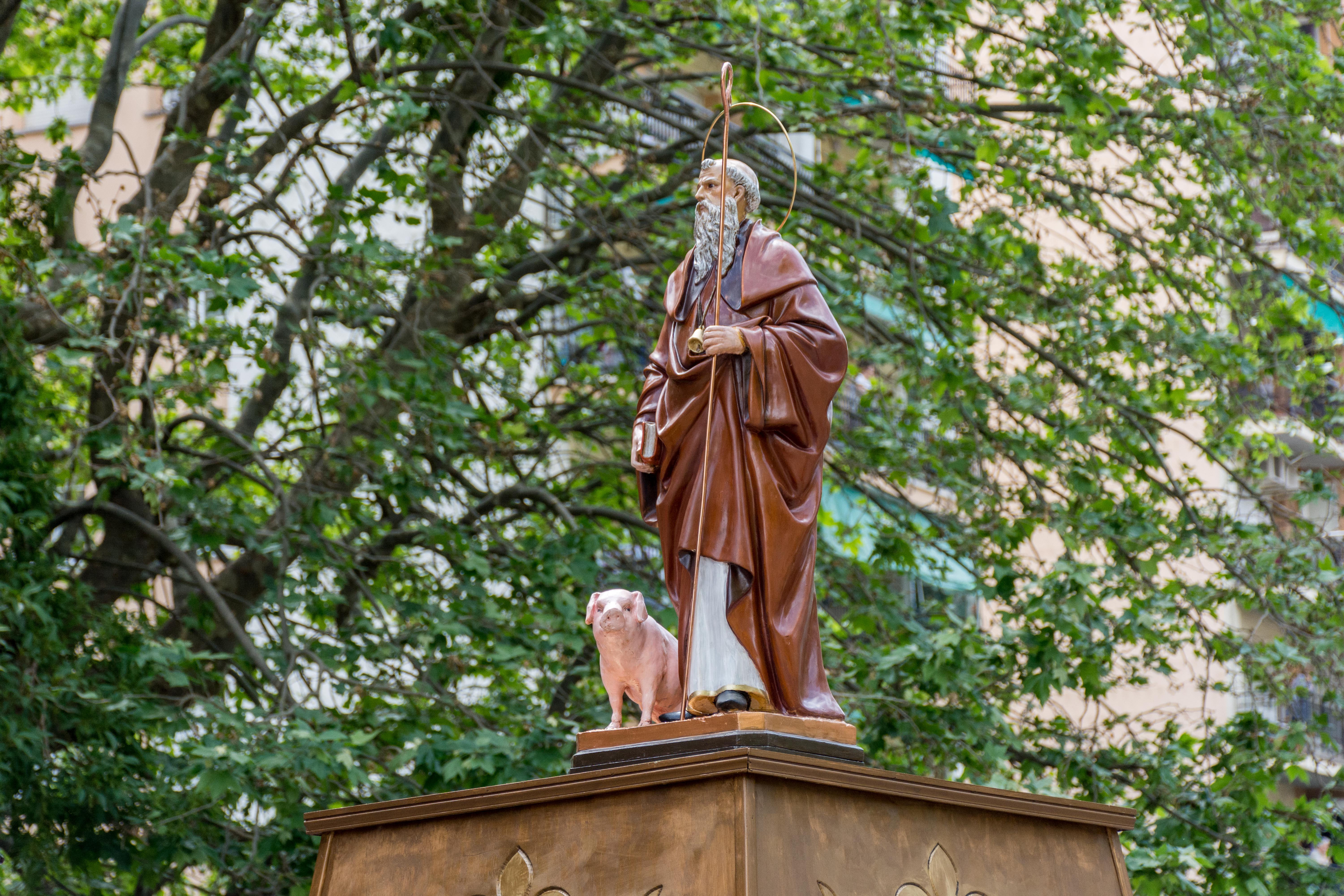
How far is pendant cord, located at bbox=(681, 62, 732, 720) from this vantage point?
452 centimetres

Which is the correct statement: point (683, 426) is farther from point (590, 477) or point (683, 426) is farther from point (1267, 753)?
point (590, 477)

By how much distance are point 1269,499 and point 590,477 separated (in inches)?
183

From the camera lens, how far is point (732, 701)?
4.40 meters

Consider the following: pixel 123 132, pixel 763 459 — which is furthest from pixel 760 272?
pixel 123 132

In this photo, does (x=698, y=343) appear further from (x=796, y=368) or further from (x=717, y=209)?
(x=717, y=209)

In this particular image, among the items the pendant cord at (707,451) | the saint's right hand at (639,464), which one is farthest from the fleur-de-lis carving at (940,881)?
the saint's right hand at (639,464)

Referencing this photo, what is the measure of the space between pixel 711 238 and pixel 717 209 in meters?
0.10

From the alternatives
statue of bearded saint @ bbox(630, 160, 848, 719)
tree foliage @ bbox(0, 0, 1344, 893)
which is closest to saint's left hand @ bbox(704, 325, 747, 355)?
statue of bearded saint @ bbox(630, 160, 848, 719)

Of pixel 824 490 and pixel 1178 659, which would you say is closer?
pixel 824 490

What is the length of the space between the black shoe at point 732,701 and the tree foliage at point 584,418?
3625mm

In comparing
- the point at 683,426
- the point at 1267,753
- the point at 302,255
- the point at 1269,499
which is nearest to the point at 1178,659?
the point at 1269,499

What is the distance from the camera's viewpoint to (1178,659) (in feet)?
54.2

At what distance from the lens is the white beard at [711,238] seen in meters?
4.88

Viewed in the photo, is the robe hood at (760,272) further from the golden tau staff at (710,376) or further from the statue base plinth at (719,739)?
the statue base plinth at (719,739)
